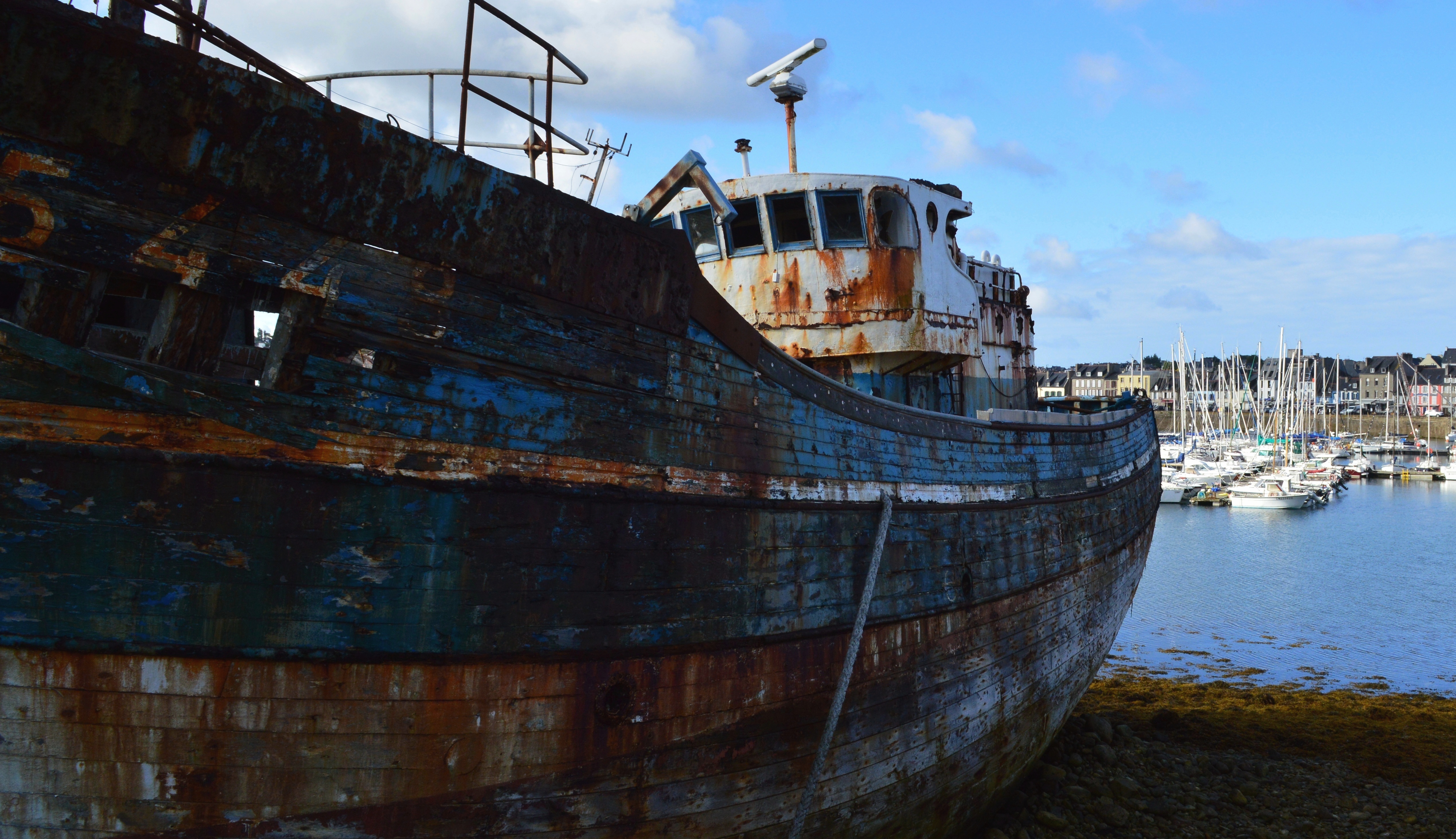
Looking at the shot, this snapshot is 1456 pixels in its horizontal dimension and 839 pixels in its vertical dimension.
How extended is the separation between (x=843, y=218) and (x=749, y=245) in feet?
2.74

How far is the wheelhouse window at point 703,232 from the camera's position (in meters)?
8.24

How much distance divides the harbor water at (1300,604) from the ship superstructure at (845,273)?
444 inches

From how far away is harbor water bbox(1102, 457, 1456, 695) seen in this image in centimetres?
1738

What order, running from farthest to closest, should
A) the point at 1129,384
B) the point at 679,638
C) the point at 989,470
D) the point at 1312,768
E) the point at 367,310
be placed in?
the point at 1129,384, the point at 1312,768, the point at 989,470, the point at 679,638, the point at 367,310

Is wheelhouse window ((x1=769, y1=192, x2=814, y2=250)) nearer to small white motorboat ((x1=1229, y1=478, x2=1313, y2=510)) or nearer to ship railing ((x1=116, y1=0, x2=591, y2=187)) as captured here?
ship railing ((x1=116, y1=0, x2=591, y2=187))

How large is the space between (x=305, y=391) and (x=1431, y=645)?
76.2ft

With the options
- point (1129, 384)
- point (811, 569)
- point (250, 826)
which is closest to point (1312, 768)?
point (811, 569)

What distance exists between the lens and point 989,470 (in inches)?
282

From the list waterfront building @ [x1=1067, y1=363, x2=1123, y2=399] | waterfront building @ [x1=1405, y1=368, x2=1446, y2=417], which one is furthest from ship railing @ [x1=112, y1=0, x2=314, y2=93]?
waterfront building @ [x1=1405, y1=368, x2=1446, y2=417]

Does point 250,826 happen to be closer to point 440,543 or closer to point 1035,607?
point 440,543

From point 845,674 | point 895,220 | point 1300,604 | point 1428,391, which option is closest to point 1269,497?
point 1300,604

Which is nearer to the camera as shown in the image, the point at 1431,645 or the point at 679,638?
the point at 679,638

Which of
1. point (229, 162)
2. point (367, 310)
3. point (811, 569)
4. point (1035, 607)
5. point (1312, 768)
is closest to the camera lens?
point (229, 162)

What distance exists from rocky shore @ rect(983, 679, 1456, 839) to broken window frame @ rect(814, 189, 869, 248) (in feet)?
16.7
